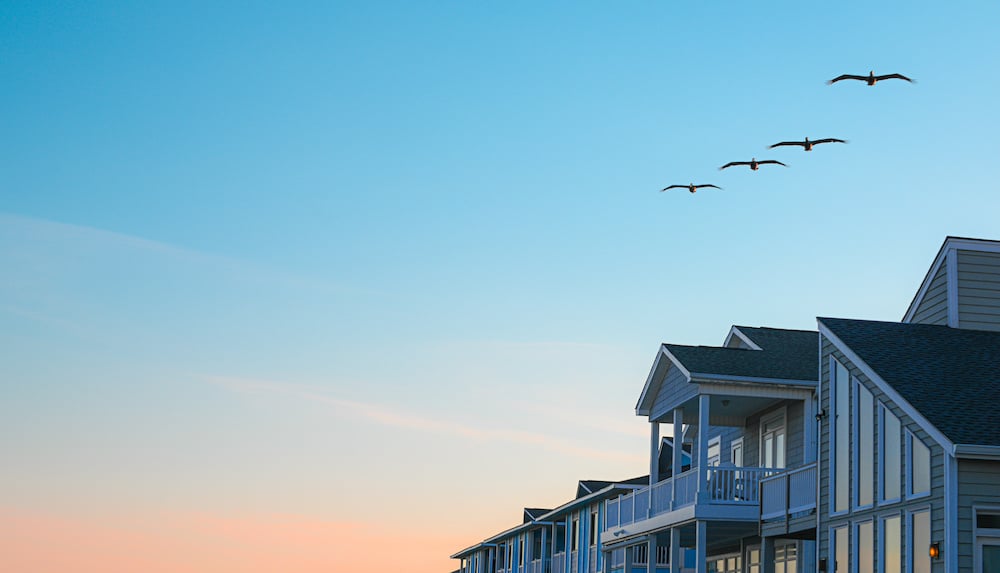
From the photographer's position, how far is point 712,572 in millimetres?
36438

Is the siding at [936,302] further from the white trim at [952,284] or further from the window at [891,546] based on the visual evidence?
the window at [891,546]

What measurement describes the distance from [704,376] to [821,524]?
5954 mm

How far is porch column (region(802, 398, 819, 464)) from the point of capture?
95.1 feet

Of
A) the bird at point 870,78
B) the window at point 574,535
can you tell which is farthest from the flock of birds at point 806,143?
the window at point 574,535

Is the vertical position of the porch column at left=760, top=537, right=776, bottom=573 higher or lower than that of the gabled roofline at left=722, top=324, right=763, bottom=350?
lower

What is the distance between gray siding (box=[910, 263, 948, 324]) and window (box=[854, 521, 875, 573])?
5.20 meters

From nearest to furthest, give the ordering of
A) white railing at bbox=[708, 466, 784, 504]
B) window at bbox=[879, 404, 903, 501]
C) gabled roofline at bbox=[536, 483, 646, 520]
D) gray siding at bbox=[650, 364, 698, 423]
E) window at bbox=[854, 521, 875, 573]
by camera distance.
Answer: window at bbox=[879, 404, 903, 501] → window at bbox=[854, 521, 875, 573] → white railing at bbox=[708, 466, 784, 504] → gray siding at bbox=[650, 364, 698, 423] → gabled roofline at bbox=[536, 483, 646, 520]

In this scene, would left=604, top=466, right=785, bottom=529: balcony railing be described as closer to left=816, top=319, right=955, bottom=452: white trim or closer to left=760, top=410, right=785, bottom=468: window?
left=760, top=410, right=785, bottom=468: window

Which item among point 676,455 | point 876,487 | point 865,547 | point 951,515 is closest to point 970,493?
point 951,515

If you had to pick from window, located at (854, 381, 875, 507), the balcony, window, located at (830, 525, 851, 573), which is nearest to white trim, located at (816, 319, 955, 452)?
window, located at (854, 381, 875, 507)

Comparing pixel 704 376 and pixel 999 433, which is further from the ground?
pixel 704 376

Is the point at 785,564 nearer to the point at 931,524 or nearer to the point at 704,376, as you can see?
the point at 704,376

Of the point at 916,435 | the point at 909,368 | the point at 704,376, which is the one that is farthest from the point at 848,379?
the point at 704,376

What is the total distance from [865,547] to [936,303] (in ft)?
20.1
